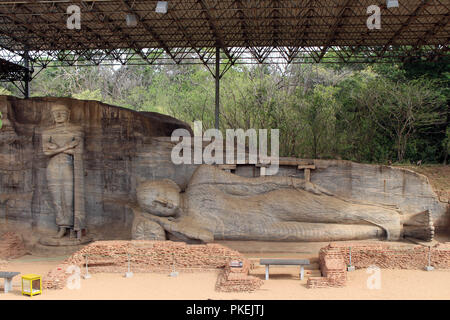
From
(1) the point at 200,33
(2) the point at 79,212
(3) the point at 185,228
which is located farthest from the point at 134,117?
(1) the point at 200,33

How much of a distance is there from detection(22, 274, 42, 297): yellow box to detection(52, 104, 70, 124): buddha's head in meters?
4.65

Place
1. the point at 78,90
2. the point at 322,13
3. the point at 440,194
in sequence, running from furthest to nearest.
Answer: the point at 78,90 < the point at 322,13 < the point at 440,194

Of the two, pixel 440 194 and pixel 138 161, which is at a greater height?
pixel 138 161

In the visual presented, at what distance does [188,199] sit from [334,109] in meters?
11.2

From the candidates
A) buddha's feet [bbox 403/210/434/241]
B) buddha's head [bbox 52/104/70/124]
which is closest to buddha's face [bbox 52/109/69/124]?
buddha's head [bbox 52/104/70/124]

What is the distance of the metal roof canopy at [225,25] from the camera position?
1173 cm

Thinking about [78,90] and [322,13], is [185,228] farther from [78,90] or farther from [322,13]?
[78,90]

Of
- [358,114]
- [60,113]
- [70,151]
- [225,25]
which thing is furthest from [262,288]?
[358,114]

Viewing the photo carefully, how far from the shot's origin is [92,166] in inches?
436

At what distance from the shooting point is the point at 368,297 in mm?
6902

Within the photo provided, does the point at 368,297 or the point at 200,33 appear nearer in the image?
the point at 368,297

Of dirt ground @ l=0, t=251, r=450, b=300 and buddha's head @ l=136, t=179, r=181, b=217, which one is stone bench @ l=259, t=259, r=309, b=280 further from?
buddha's head @ l=136, t=179, r=181, b=217

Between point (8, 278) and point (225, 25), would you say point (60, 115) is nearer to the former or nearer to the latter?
point (8, 278)

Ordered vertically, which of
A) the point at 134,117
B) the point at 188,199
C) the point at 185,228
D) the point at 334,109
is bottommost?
the point at 185,228
